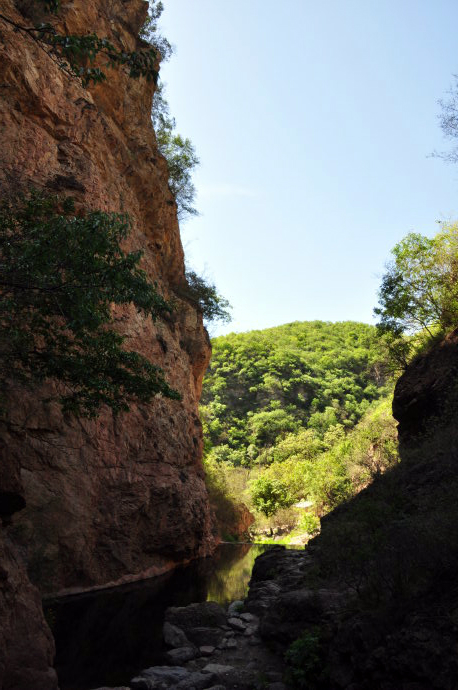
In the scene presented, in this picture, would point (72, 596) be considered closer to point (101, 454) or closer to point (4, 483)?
point (101, 454)

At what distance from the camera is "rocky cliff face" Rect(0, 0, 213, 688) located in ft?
44.5

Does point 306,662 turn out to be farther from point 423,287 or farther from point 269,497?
point 269,497

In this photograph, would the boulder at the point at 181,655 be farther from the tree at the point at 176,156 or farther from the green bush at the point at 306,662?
the tree at the point at 176,156

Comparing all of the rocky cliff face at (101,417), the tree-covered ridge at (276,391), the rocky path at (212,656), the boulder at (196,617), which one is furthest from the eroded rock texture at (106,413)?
the tree-covered ridge at (276,391)

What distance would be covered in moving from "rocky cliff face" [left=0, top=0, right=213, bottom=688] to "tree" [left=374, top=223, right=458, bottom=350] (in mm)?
12005

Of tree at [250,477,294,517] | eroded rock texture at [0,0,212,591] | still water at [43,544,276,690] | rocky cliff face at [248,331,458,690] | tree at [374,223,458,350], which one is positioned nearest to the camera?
rocky cliff face at [248,331,458,690]

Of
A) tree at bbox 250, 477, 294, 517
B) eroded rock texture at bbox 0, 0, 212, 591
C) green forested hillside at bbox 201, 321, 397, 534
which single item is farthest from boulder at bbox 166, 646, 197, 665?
tree at bbox 250, 477, 294, 517

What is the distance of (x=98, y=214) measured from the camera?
9000 mm

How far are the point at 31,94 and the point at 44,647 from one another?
55.3 feet

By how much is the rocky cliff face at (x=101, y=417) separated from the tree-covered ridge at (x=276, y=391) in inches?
1478

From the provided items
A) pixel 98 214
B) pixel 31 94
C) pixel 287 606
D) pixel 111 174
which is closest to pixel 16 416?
pixel 98 214

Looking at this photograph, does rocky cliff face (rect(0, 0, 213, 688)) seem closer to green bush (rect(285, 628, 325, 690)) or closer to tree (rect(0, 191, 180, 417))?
tree (rect(0, 191, 180, 417))

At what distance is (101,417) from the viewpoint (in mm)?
16734

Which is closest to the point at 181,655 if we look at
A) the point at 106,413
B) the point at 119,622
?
the point at 119,622
